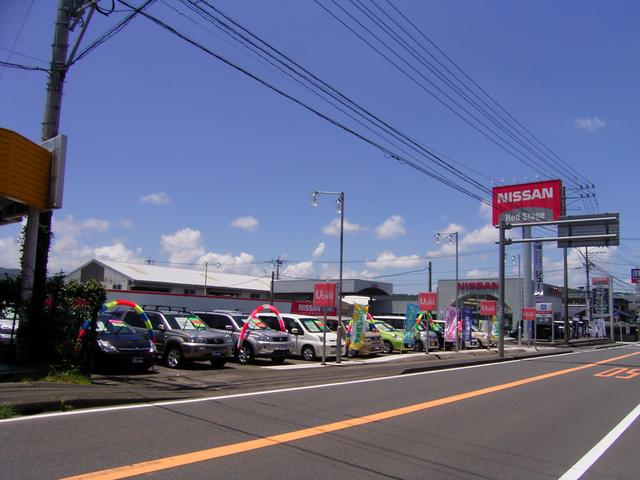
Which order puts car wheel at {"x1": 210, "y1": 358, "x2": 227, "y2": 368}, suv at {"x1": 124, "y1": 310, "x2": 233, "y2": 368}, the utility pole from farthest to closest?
car wheel at {"x1": 210, "y1": 358, "x2": 227, "y2": 368} < suv at {"x1": 124, "y1": 310, "x2": 233, "y2": 368} < the utility pole

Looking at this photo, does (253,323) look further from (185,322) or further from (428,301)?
(428,301)

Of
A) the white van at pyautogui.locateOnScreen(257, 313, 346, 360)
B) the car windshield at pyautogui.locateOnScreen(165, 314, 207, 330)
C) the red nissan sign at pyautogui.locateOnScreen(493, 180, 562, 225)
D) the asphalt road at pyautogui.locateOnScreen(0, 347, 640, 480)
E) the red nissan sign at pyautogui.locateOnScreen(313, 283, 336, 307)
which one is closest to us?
the asphalt road at pyautogui.locateOnScreen(0, 347, 640, 480)

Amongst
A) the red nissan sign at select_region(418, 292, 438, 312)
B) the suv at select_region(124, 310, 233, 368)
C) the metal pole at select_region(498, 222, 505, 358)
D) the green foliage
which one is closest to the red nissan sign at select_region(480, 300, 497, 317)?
the metal pole at select_region(498, 222, 505, 358)

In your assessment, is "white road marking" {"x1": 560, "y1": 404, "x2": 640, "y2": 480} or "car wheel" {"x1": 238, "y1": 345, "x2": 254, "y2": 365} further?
"car wheel" {"x1": 238, "y1": 345, "x2": 254, "y2": 365}

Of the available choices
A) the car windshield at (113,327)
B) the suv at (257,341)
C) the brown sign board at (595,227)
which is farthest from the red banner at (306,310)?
the car windshield at (113,327)

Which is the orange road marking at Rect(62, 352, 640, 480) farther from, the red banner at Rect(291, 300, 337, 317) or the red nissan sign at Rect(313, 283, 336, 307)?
the red banner at Rect(291, 300, 337, 317)

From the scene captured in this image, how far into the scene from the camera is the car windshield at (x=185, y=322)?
17234mm

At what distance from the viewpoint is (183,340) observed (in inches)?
632

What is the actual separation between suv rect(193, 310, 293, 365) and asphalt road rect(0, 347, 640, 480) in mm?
6576

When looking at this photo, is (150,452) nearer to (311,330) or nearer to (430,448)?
(430,448)

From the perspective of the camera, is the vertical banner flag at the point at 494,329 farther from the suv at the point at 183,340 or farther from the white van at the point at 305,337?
the suv at the point at 183,340

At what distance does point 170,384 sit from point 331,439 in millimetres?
6354

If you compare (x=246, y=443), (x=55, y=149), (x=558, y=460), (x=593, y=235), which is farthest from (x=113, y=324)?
(x=593, y=235)

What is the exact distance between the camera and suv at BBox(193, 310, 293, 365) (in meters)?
18.4
